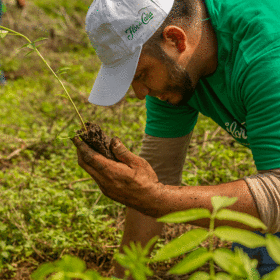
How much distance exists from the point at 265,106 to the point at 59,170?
1985 mm

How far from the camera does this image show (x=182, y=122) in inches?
81.9

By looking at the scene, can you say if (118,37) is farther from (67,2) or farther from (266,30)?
(67,2)

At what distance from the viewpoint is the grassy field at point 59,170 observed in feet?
7.05

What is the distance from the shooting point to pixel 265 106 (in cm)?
135

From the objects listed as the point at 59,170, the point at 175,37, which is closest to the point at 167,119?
the point at 175,37

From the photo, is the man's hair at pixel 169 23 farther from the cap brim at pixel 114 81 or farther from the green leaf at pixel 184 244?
the green leaf at pixel 184 244

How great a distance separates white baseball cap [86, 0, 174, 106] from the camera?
5.01 ft

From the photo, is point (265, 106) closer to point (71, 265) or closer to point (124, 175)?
point (124, 175)

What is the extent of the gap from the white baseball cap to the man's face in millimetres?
66

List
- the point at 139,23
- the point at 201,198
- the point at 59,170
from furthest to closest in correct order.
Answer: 1. the point at 59,170
2. the point at 139,23
3. the point at 201,198

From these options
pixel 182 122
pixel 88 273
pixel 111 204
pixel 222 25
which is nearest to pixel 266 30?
pixel 222 25

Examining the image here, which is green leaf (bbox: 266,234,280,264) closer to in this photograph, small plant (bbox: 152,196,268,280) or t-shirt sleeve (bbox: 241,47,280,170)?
small plant (bbox: 152,196,268,280)

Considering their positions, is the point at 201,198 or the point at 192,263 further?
the point at 201,198

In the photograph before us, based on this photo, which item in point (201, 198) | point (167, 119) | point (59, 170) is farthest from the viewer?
point (59, 170)
